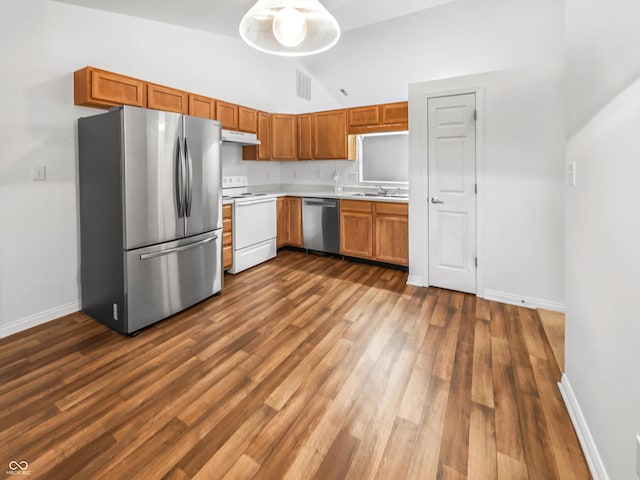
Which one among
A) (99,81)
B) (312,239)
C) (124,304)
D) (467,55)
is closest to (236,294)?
(124,304)

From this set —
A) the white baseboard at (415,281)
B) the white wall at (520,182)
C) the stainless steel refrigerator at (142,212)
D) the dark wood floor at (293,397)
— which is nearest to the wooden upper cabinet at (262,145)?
the stainless steel refrigerator at (142,212)

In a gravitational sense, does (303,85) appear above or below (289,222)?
above

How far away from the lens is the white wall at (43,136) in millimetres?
2475

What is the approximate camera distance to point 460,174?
3.22 m

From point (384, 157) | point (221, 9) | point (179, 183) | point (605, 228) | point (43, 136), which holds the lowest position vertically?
point (605, 228)

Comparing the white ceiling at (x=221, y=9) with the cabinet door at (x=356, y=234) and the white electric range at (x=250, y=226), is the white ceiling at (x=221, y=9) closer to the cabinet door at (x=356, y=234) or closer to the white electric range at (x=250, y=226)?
the white electric range at (x=250, y=226)

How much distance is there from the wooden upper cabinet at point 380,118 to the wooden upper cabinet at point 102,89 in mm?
2803

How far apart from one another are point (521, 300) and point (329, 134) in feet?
11.2

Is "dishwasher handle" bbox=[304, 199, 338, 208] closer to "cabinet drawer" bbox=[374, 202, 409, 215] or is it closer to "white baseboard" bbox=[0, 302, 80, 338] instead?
"cabinet drawer" bbox=[374, 202, 409, 215]

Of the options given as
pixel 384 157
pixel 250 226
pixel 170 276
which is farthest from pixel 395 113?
pixel 170 276

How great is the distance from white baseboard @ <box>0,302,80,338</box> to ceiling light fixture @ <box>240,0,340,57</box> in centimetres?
282

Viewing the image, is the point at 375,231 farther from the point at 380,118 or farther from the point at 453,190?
the point at 380,118

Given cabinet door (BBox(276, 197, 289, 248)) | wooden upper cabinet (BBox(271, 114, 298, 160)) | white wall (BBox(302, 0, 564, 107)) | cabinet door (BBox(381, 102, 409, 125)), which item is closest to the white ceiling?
white wall (BBox(302, 0, 564, 107))

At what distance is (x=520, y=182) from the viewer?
2.90 meters
